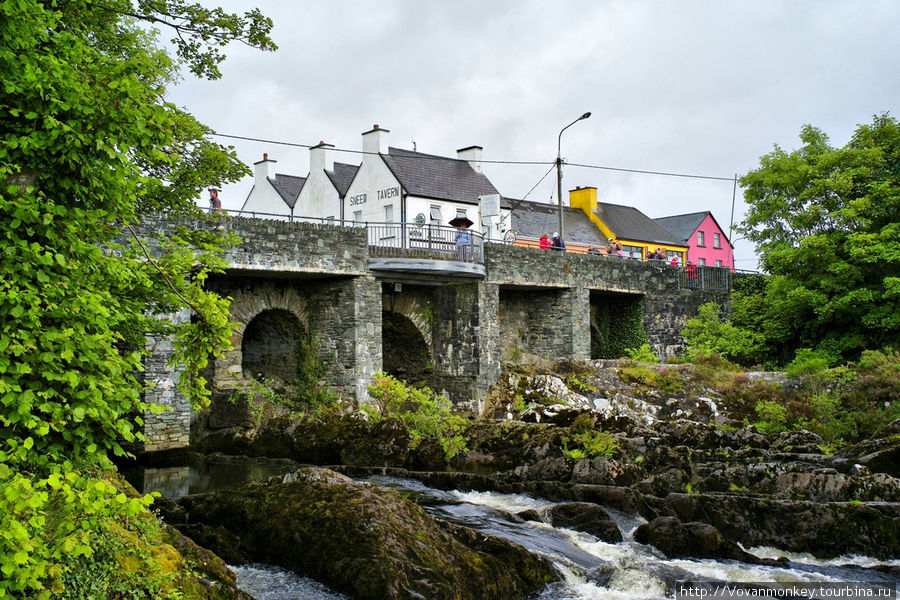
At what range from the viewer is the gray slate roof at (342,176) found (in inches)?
1491

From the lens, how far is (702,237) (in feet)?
174

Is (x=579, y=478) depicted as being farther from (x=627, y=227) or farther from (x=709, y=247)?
(x=709, y=247)

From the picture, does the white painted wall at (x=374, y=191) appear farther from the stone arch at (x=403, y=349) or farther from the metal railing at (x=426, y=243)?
the metal railing at (x=426, y=243)

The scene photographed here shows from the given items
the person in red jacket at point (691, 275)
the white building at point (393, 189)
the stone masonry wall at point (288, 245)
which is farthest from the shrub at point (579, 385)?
the white building at point (393, 189)

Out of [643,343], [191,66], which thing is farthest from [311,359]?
[643,343]

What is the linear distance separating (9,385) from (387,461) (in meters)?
12.2

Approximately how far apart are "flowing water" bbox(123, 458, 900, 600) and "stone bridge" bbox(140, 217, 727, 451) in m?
7.64

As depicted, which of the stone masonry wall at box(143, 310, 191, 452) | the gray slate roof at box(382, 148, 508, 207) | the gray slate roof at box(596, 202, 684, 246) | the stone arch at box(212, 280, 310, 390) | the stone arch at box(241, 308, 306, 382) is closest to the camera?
the stone masonry wall at box(143, 310, 191, 452)

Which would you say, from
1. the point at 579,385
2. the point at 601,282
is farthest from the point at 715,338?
the point at 579,385

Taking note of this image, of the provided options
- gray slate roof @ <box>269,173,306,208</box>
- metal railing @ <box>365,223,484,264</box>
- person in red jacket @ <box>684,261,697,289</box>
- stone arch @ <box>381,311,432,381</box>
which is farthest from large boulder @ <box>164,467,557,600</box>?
gray slate roof @ <box>269,173,306,208</box>

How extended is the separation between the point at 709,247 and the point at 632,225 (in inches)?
322

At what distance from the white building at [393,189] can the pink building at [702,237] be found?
17.1m

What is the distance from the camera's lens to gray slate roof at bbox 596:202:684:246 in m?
47.0

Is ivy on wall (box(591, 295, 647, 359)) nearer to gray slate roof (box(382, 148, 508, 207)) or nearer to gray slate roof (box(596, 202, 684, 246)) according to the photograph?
gray slate roof (box(382, 148, 508, 207))
